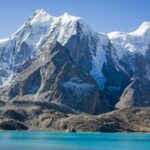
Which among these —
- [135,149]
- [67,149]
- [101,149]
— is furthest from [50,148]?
[135,149]

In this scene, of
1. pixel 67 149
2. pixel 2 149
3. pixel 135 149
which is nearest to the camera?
pixel 2 149

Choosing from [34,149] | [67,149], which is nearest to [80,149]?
[67,149]

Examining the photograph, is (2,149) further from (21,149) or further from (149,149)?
(149,149)

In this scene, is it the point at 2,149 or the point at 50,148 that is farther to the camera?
the point at 50,148

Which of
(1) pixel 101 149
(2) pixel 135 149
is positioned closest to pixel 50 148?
(1) pixel 101 149

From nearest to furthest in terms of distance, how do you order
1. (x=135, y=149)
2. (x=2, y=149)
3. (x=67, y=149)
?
(x=2, y=149)
(x=67, y=149)
(x=135, y=149)

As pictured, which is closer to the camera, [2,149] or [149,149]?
[2,149]

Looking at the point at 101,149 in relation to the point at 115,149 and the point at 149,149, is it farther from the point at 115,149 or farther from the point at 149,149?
the point at 149,149

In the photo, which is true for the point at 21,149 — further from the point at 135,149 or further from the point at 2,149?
the point at 135,149
